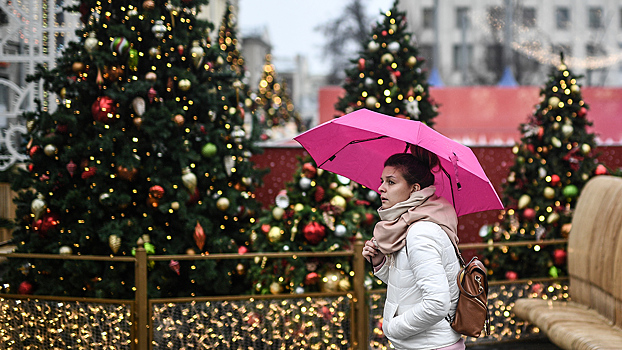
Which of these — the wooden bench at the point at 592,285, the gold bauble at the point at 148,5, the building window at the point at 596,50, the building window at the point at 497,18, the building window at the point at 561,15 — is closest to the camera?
the wooden bench at the point at 592,285

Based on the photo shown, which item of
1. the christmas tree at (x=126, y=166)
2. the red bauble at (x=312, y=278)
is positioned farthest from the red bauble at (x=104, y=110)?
the red bauble at (x=312, y=278)

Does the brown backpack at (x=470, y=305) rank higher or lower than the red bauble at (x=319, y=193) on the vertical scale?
lower

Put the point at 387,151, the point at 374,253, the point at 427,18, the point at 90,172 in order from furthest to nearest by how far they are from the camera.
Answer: the point at 427,18 < the point at 90,172 < the point at 387,151 < the point at 374,253

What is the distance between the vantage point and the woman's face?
2713 millimetres

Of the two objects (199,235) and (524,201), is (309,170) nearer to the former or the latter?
(199,235)

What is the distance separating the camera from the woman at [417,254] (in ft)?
8.17

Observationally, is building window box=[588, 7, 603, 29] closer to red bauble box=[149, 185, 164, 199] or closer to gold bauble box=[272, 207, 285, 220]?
gold bauble box=[272, 207, 285, 220]

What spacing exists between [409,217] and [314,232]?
292 centimetres

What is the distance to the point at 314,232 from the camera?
216 inches

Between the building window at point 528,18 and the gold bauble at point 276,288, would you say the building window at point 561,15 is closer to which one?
the building window at point 528,18

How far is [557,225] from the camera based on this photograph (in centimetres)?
668

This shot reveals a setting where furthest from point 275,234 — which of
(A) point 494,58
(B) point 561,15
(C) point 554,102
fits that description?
(B) point 561,15

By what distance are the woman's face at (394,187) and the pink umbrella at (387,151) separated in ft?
0.59

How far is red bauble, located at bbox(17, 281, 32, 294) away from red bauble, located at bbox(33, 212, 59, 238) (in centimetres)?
50
